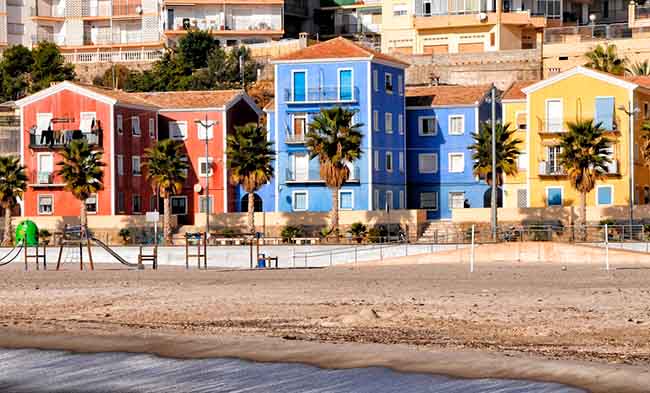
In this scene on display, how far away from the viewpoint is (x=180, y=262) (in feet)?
194

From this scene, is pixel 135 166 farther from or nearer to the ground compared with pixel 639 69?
nearer to the ground

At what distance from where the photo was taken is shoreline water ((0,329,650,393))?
64.1ft

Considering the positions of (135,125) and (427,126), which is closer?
(135,125)

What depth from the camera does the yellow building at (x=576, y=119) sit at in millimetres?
73625

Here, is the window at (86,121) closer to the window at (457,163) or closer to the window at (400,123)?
the window at (400,123)

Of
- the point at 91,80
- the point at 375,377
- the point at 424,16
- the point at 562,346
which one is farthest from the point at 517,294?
the point at 91,80

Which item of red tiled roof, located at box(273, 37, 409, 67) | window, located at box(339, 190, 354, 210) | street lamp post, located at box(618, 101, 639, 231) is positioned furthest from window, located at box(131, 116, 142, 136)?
street lamp post, located at box(618, 101, 639, 231)

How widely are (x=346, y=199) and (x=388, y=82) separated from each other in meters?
6.96

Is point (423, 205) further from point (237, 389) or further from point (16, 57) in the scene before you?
point (237, 389)

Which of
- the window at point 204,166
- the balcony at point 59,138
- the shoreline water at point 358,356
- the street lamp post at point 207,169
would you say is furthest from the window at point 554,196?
the shoreline water at point 358,356

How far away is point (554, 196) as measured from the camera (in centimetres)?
7556

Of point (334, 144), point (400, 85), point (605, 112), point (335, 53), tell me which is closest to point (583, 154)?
point (605, 112)

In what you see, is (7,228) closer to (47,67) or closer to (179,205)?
(179,205)

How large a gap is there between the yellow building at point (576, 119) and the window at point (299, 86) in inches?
432
